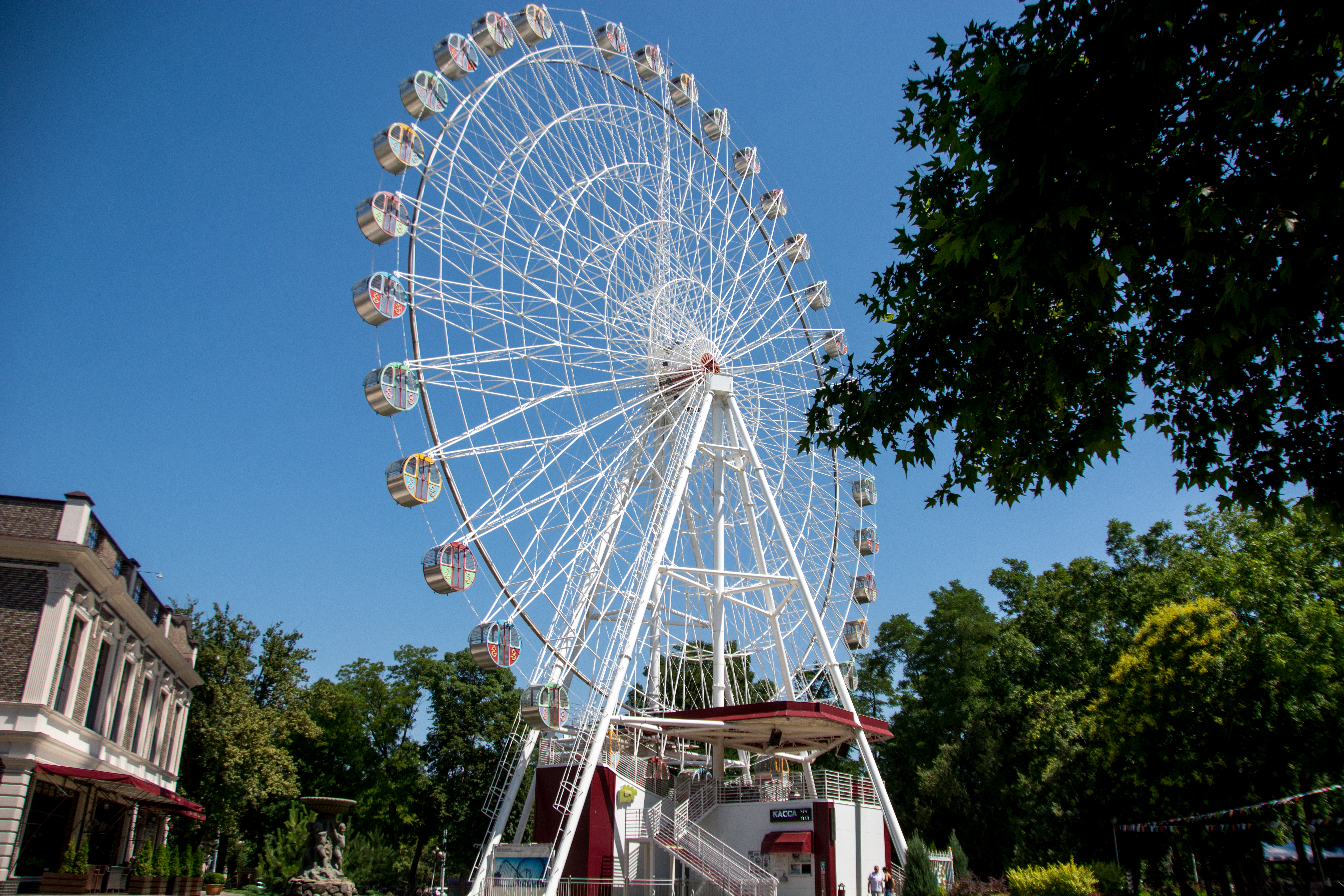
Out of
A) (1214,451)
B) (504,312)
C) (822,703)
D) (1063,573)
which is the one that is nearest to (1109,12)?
(1214,451)

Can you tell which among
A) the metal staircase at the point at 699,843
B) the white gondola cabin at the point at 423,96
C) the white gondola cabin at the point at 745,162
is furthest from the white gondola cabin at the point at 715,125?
the metal staircase at the point at 699,843

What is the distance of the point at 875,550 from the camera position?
37219 mm

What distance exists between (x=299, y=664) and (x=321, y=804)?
32.7 m

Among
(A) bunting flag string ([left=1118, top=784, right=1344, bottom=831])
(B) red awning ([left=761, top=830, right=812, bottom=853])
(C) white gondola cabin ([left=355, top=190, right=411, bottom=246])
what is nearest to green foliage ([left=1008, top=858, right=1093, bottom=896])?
(A) bunting flag string ([left=1118, top=784, right=1344, bottom=831])

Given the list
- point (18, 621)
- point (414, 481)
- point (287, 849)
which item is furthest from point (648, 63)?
point (287, 849)

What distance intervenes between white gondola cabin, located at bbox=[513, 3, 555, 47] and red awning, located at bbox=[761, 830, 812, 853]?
26.5 metres

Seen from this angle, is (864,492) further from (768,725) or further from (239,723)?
(239,723)

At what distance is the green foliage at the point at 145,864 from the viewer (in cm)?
2681

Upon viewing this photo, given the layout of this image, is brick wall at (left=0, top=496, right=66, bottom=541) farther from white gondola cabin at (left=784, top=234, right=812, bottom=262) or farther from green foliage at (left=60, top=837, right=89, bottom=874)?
white gondola cabin at (left=784, top=234, right=812, bottom=262)

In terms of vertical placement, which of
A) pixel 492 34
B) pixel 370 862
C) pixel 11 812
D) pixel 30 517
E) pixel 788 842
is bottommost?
pixel 370 862

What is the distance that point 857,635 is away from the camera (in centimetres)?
3600

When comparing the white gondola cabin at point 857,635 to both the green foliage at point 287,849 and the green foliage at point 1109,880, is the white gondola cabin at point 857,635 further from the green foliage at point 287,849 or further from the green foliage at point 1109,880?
the green foliage at point 287,849

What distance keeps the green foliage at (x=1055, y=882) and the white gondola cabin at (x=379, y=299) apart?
23.2 m

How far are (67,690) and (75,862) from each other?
4497mm
